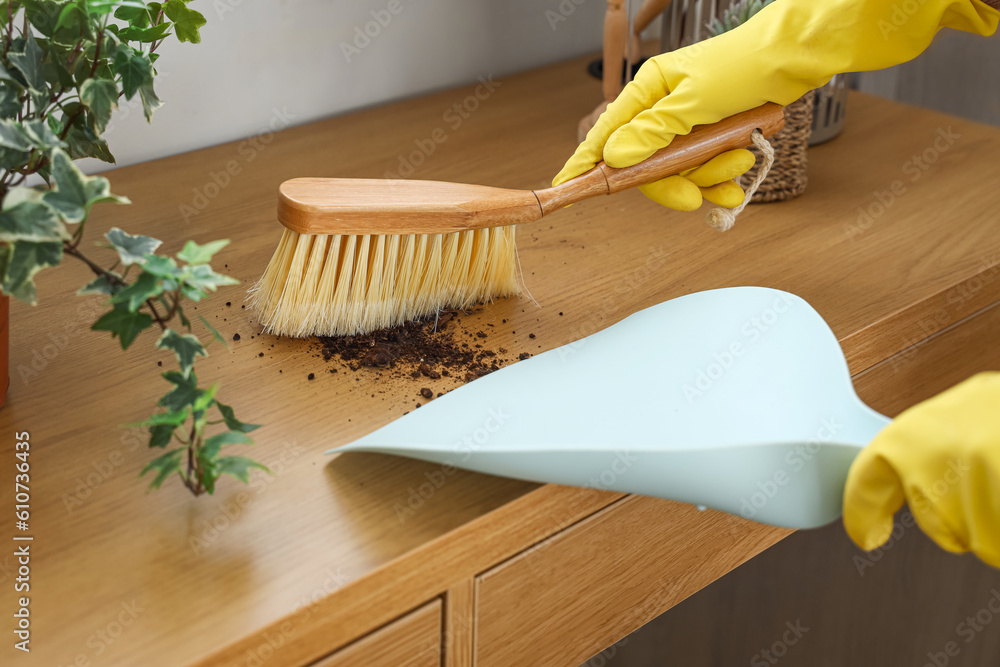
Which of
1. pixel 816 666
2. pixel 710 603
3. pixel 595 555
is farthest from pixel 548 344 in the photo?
pixel 816 666

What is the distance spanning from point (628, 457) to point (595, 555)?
4.8 inches

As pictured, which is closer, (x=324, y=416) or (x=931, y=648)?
(x=324, y=416)

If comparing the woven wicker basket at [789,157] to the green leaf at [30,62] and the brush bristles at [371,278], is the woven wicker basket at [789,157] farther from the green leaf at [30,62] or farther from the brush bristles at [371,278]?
the green leaf at [30,62]

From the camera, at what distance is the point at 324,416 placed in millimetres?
563

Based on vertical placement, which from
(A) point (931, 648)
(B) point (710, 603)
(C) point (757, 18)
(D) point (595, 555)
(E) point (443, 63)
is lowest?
(A) point (931, 648)

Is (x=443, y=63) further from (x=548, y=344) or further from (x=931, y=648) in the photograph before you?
(x=931, y=648)

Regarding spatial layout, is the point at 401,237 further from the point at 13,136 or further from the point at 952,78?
the point at 952,78

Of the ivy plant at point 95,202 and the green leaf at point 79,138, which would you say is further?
the green leaf at point 79,138

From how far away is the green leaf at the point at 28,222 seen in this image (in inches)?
15.6

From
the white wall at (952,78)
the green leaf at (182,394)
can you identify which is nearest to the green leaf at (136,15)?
the green leaf at (182,394)

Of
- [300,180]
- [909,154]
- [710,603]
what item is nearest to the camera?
[300,180]

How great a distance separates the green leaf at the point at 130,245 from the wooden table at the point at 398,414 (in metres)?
0.15

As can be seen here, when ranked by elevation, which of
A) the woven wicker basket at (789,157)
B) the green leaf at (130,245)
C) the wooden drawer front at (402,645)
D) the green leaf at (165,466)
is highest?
the green leaf at (130,245)

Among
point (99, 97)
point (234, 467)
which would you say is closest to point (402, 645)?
point (234, 467)
